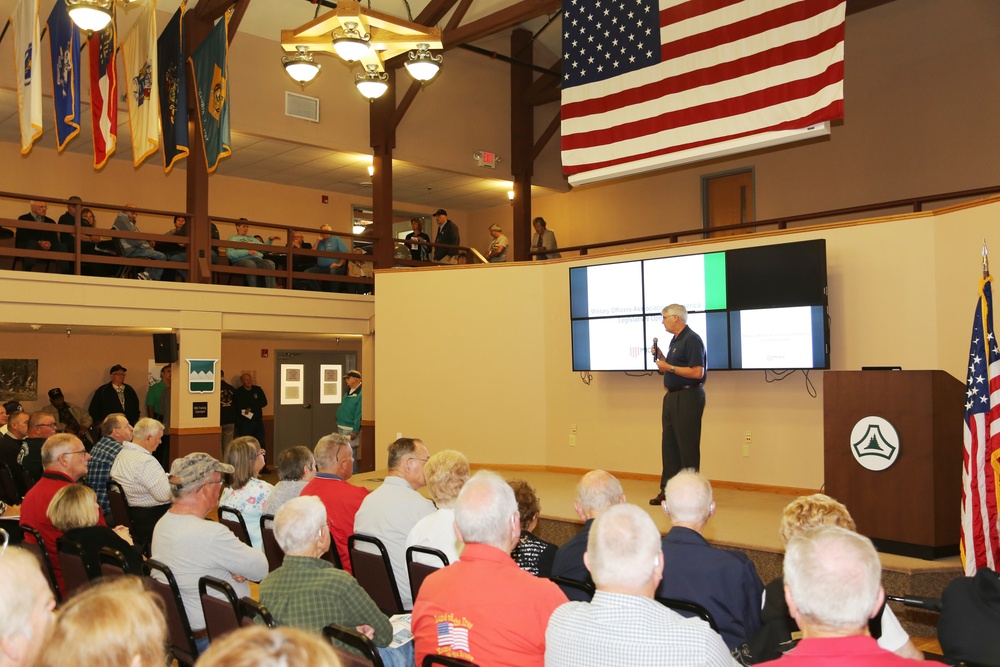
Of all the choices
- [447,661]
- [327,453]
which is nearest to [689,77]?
[327,453]

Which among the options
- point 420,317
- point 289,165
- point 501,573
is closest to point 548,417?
point 420,317

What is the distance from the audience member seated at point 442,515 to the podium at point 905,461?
2.76 meters

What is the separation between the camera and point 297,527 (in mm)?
3074

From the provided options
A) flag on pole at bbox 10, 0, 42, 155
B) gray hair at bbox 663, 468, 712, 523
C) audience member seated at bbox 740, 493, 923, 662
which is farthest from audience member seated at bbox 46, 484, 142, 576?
flag on pole at bbox 10, 0, 42, 155

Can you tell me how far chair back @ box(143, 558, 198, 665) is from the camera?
344 cm

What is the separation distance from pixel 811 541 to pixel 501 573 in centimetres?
95

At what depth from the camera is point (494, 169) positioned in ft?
47.0

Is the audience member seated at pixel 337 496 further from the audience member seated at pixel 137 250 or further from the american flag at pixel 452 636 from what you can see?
the audience member seated at pixel 137 250

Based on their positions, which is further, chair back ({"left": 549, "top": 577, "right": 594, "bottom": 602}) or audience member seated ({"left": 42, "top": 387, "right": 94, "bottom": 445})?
audience member seated ({"left": 42, "top": 387, "right": 94, "bottom": 445})

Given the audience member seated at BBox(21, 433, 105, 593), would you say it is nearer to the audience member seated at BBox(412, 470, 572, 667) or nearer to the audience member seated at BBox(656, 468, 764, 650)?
the audience member seated at BBox(412, 470, 572, 667)

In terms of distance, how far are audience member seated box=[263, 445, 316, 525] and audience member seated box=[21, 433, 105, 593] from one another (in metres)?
0.99

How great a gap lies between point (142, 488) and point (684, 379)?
414 centimetres

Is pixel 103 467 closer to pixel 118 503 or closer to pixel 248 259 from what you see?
pixel 118 503

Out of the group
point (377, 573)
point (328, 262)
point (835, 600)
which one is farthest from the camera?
point (328, 262)
